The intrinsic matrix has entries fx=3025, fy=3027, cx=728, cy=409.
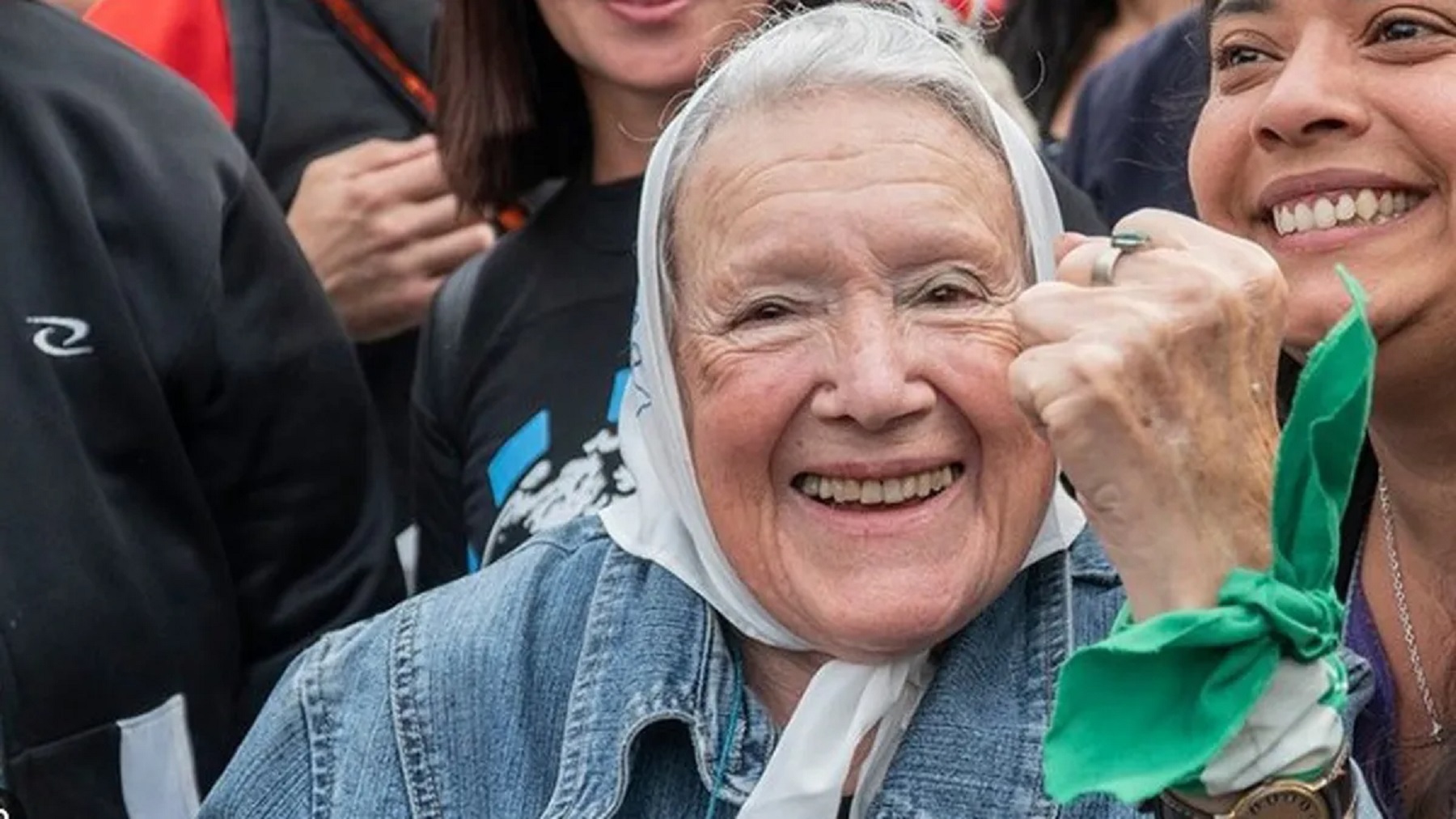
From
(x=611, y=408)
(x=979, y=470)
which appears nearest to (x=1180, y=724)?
(x=979, y=470)

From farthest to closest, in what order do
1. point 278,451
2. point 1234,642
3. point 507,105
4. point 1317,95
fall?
point 507,105
point 278,451
point 1317,95
point 1234,642

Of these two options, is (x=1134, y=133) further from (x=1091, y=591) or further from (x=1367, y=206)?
(x=1091, y=591)

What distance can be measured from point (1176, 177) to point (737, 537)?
1647mm

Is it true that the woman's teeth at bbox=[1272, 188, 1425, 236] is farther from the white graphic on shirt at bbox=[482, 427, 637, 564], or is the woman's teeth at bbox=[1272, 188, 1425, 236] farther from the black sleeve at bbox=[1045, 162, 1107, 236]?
the white graphic on shirt at bbox=[482, 427, 637, 564]

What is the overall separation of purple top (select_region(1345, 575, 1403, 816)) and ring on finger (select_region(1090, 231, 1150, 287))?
22.7 inches

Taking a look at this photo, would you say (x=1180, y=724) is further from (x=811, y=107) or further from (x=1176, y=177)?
(x=1176, y=177)

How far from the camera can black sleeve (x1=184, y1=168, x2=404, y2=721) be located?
3.66m

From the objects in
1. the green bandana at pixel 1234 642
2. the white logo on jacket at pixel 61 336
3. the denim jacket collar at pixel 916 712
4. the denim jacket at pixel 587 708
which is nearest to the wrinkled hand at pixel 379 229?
the white logo on jacket at pixel 61 336

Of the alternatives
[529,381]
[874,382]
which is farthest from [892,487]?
[529,381]

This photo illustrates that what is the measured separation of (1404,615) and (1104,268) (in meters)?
→ 0.72

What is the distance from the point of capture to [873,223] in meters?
2.66

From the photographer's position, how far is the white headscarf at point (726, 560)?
2.66m

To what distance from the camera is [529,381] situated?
3.73 meters

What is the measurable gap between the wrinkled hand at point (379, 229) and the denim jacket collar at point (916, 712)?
1.57m
